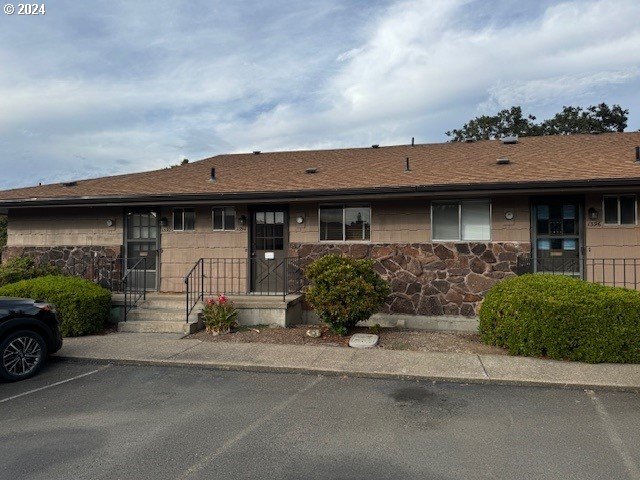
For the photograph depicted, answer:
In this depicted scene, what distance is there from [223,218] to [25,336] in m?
5.40

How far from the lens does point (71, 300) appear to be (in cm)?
897

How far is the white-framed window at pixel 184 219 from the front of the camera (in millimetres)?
11430

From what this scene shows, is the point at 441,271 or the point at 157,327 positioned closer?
the point at 157,327

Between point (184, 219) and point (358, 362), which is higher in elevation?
point (184, 219)

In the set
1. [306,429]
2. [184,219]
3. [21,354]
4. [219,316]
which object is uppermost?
[184,219]

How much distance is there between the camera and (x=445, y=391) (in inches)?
228

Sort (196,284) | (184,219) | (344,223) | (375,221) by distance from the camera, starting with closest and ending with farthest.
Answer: (375,221), (344,223), (196,284), (184,219)

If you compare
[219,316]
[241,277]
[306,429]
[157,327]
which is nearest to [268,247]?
[241,277]

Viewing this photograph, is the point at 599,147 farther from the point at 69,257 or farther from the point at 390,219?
the point at 69,257

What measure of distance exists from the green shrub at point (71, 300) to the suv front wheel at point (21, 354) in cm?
224

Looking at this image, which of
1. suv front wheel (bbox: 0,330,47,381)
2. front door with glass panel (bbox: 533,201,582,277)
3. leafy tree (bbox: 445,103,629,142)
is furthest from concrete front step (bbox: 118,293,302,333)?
leafy tree (bbox: 445,103,629,142)

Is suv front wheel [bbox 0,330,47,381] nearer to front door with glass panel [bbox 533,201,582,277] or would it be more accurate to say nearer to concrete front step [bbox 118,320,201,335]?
concrete front step [bbox 118,320,201,335]

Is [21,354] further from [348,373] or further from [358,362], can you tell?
[358,362]

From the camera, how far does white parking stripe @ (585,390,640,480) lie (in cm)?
374
